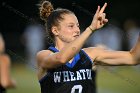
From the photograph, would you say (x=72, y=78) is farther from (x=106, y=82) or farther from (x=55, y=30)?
A: (x=106, y=82)

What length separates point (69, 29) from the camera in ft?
19.4

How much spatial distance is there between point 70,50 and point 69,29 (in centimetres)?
43

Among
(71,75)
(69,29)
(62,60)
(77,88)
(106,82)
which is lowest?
(106,82)

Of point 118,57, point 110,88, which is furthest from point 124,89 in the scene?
point 118,57

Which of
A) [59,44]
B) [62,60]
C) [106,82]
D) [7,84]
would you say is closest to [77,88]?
[62,60]

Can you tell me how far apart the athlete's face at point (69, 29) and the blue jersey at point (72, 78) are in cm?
23

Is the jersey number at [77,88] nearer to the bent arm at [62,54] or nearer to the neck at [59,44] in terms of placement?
the bent arm at [62,54]

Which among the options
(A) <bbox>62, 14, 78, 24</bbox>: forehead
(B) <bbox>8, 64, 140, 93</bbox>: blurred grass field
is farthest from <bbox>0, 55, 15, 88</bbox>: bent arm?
(B) <bbox>8, 64, 140, 93</bbox>: blurred grass field

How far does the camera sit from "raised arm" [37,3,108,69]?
540 cm

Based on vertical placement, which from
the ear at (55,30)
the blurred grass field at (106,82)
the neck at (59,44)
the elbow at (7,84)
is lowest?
the blurred grass field at (106,82)

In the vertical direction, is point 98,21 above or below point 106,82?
above

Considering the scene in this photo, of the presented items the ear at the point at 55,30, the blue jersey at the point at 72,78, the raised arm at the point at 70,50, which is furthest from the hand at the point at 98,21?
the ear at the point at 55,30

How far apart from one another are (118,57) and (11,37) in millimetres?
21124

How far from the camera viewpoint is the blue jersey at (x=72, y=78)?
19.2ft
